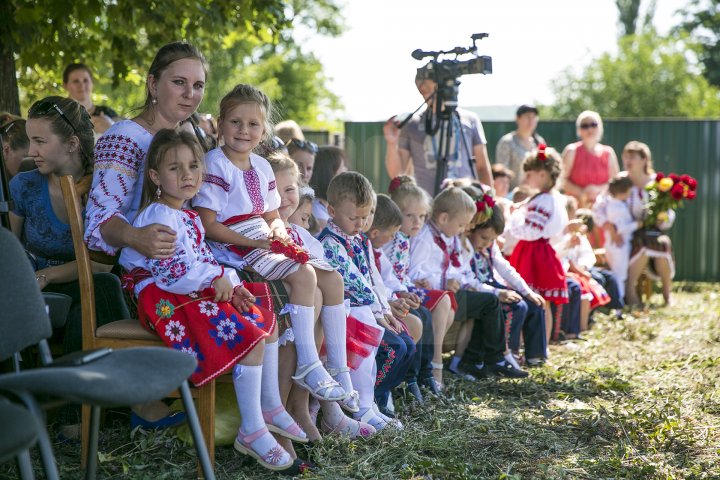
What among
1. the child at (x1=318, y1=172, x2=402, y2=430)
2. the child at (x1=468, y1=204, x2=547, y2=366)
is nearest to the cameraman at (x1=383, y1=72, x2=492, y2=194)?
the child at (x1=468, y1=204, x2=547, y2=366)

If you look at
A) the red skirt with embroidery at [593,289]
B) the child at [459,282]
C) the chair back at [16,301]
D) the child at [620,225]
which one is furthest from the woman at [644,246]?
the chair back at [16,301]

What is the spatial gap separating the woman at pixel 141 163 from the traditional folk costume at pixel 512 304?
2292mm

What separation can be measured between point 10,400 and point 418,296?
9.13 feet

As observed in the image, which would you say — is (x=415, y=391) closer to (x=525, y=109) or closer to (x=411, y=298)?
(x=411, y=298)

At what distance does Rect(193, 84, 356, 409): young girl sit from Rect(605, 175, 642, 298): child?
16.4 feet

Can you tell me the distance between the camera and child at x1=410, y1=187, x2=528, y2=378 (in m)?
5.16

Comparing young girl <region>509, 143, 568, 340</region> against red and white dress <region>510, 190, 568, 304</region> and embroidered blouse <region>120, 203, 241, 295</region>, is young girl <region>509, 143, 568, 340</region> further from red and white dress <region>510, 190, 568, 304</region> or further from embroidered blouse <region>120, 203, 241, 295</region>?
embroidered blouse <region>120, 203, 241, 295</region>

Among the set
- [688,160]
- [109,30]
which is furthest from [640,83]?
[109,30]

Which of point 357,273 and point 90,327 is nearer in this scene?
point 90,327

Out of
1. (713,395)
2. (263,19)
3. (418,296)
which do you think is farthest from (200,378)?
(263,19)

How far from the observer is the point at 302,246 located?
3938 millimetres

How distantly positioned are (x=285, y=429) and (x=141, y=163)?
3.77ft

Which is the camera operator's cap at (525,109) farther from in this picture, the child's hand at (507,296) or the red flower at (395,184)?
the red flower at (395,184)

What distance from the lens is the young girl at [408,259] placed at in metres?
4.85
